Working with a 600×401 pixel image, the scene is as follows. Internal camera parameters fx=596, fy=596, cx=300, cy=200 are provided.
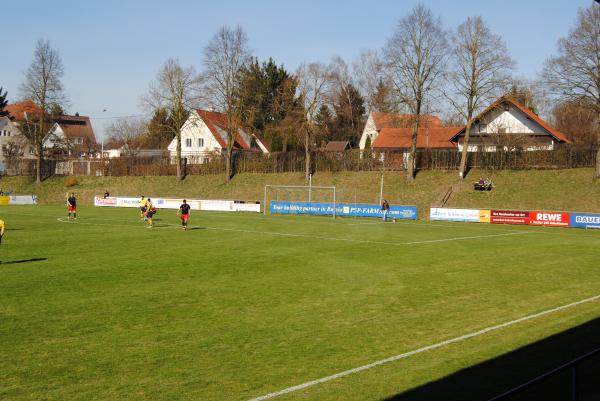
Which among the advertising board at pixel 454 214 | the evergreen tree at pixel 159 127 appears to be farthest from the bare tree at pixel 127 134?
the advertising board at pixel 454 214

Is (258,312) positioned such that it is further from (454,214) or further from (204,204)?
(204,204)

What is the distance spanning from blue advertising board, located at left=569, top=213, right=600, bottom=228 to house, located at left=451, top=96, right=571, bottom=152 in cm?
2065

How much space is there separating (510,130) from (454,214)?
26.0 metres

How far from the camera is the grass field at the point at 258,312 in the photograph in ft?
32.9

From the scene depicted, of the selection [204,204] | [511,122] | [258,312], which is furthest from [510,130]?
[258,312]

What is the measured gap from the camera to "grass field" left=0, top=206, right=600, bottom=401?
10031 millimetres

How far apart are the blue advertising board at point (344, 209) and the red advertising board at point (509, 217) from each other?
23.1ft

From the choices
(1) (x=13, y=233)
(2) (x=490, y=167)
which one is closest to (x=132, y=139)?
(2) (x=490, y=167)

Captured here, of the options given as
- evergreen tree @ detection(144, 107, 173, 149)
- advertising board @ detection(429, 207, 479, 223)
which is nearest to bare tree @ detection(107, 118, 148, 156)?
evergreen tree @ detection(144, 107, 173, 149)

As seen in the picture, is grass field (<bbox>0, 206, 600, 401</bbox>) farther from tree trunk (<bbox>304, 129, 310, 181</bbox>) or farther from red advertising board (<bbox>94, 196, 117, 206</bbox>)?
Result: tree trunk (<bbox>304, 129, 310, 181</bbox>)

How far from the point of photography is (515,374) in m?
10.5

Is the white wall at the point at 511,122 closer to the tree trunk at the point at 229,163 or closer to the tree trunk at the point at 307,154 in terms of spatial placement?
the tree trunk at the point at 307,154

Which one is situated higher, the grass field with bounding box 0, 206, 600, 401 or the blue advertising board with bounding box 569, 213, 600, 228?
the blue advertising board with bounding box 569, 213, 600, 228

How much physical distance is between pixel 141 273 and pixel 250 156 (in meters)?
60.4
